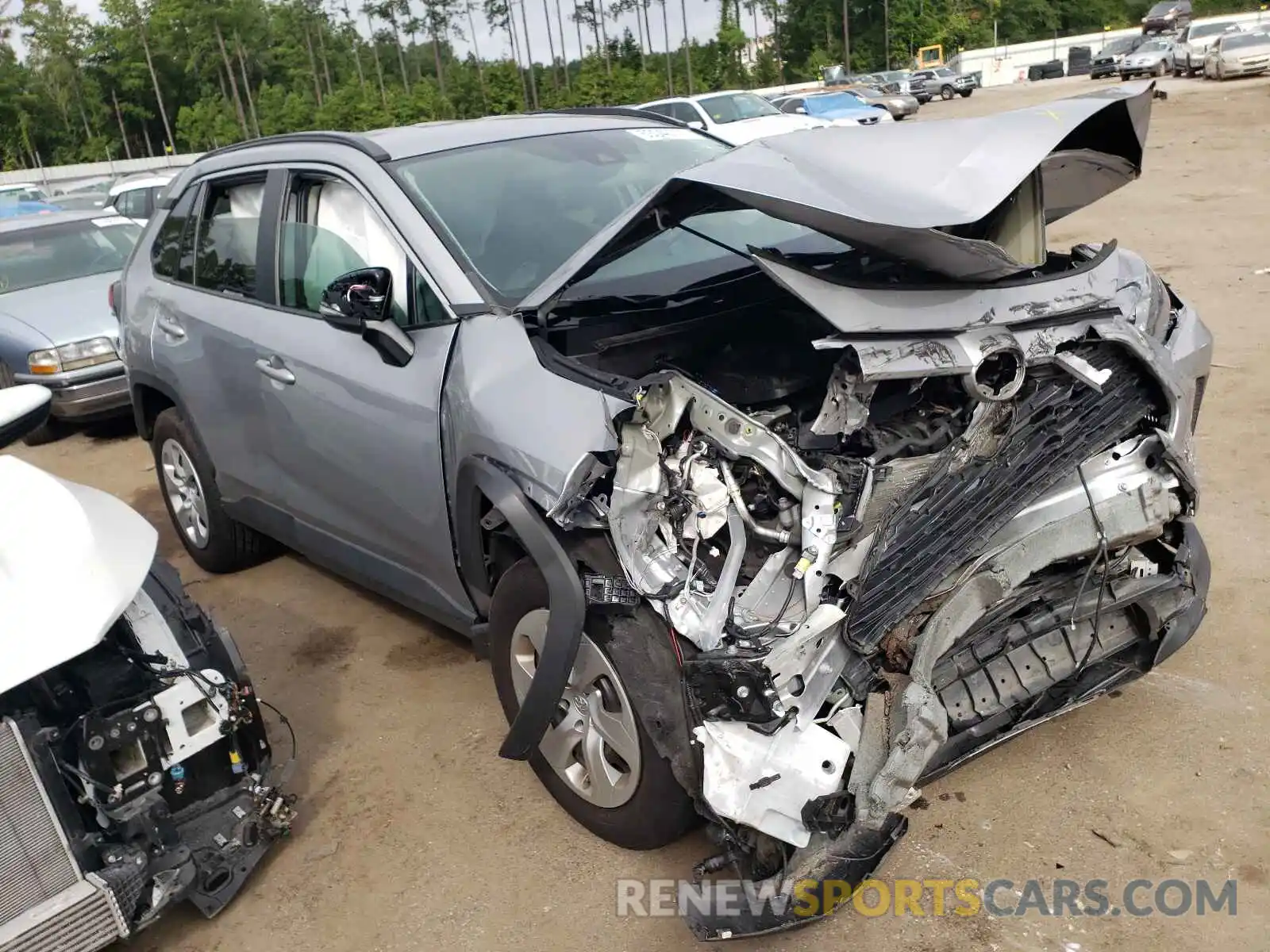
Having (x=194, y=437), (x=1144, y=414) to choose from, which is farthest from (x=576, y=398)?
(x=194, y=437)

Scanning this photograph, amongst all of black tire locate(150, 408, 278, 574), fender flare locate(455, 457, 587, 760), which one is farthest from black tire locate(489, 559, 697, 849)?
black tire locate(150, 408, 278, 574)

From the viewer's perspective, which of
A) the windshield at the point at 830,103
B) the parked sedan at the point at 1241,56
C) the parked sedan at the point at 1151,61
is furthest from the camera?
the parked sedan at the point at 1151,61

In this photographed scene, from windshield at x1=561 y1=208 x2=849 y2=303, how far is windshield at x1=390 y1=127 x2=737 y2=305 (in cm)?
16

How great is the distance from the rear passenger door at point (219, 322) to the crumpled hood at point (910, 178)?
5.47 ft

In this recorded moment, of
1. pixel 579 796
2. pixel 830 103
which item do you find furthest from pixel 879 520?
pixel 830 103

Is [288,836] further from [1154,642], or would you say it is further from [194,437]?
[1154,642]

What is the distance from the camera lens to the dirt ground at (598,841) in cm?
261

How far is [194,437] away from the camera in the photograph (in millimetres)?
4629

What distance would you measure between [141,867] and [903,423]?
7.26ft

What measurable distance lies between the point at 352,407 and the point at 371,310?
42 cm

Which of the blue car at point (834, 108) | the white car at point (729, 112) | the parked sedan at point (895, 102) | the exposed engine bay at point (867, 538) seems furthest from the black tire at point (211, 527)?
the parked sedan at point (895, 102)

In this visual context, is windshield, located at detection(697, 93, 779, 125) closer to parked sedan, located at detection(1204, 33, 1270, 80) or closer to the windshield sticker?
the windshield sticker

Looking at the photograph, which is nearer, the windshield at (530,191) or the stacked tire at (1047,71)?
the windshield at (530,191)

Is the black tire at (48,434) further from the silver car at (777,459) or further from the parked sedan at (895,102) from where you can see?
the parked sedan at (895,102)
